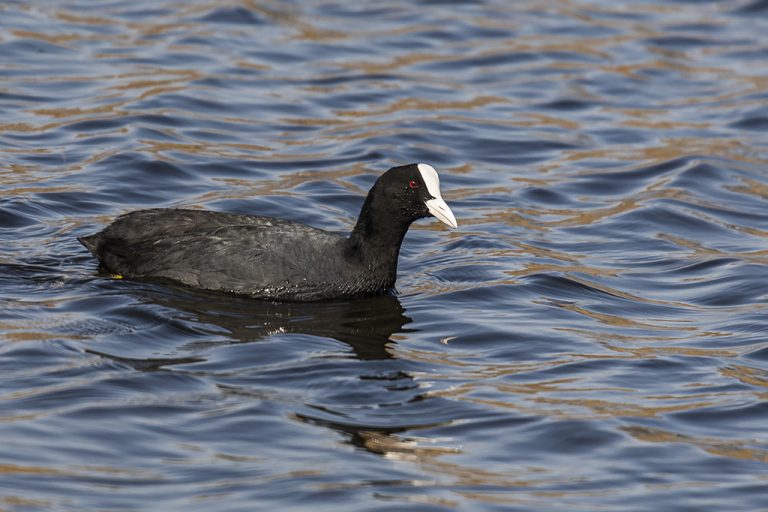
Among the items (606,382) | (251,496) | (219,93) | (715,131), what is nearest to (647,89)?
(715,131)

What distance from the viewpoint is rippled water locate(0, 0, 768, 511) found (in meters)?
6.57

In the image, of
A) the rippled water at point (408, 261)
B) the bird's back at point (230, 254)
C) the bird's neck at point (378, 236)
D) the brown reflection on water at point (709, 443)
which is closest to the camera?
the rippled water at point (408, 261)

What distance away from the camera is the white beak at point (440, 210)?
8.98 metres

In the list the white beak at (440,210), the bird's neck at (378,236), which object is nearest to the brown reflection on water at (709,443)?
the white beak at (440,210)

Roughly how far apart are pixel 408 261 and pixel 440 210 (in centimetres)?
144

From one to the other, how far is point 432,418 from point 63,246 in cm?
375

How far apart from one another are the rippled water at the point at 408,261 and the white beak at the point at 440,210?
25.2 inches

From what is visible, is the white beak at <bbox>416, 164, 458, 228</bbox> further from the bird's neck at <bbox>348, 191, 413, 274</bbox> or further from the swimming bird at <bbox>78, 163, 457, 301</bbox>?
the bird's neck at <bbox>348, 191, 413, 274</bbox>

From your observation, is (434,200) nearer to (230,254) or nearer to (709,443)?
(230,254)

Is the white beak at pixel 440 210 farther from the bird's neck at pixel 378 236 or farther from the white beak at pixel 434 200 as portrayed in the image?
the bird's neck at pixel 378 236

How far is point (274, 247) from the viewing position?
9047 mm

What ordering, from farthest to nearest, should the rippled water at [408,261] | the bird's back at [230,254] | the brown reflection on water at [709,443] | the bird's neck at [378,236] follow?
the bird's neck at [378,236]
the bird's back at [230,254]
the brown reflection on water at [709,443]
the rippled water at [408,261]

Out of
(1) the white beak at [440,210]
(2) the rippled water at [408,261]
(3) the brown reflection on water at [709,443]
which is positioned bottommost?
Answer: (3) the brown reflection on water at [709,443]

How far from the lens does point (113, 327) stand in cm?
820
